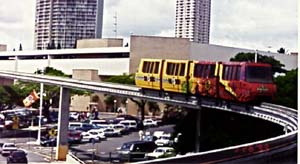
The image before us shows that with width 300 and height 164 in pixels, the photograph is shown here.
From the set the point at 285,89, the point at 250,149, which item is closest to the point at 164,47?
the point at 285,89

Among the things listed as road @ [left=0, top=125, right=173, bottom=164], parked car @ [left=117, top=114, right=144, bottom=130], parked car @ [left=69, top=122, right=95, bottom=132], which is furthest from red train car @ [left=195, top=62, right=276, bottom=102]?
parked car @ [left=69, top=122, right=95, bottom=132]

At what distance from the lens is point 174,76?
5348mm

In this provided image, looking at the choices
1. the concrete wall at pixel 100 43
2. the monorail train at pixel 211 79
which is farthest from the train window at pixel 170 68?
the concrete wall at pixel 100 43

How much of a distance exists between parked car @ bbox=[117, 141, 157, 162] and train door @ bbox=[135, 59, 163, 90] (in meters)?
0.59

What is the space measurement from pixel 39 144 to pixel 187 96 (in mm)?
2824

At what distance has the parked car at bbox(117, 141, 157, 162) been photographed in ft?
16.8

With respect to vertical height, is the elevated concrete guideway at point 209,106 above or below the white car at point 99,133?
above

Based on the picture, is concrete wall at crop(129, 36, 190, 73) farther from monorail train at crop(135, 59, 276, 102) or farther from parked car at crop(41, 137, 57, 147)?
monorail train at crop(135, 59, 276, 102)

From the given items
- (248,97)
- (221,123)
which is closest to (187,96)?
(221,123)

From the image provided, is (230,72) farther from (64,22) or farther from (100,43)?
(64,22)

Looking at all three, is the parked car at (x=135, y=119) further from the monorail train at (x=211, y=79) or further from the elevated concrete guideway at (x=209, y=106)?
the monorail train at (x=211, y=79)

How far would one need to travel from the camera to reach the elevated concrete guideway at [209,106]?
2.10m

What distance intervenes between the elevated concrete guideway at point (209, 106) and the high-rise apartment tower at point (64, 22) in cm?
258

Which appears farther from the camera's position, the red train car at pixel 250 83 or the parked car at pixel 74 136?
the parked car at pixel 74 136
